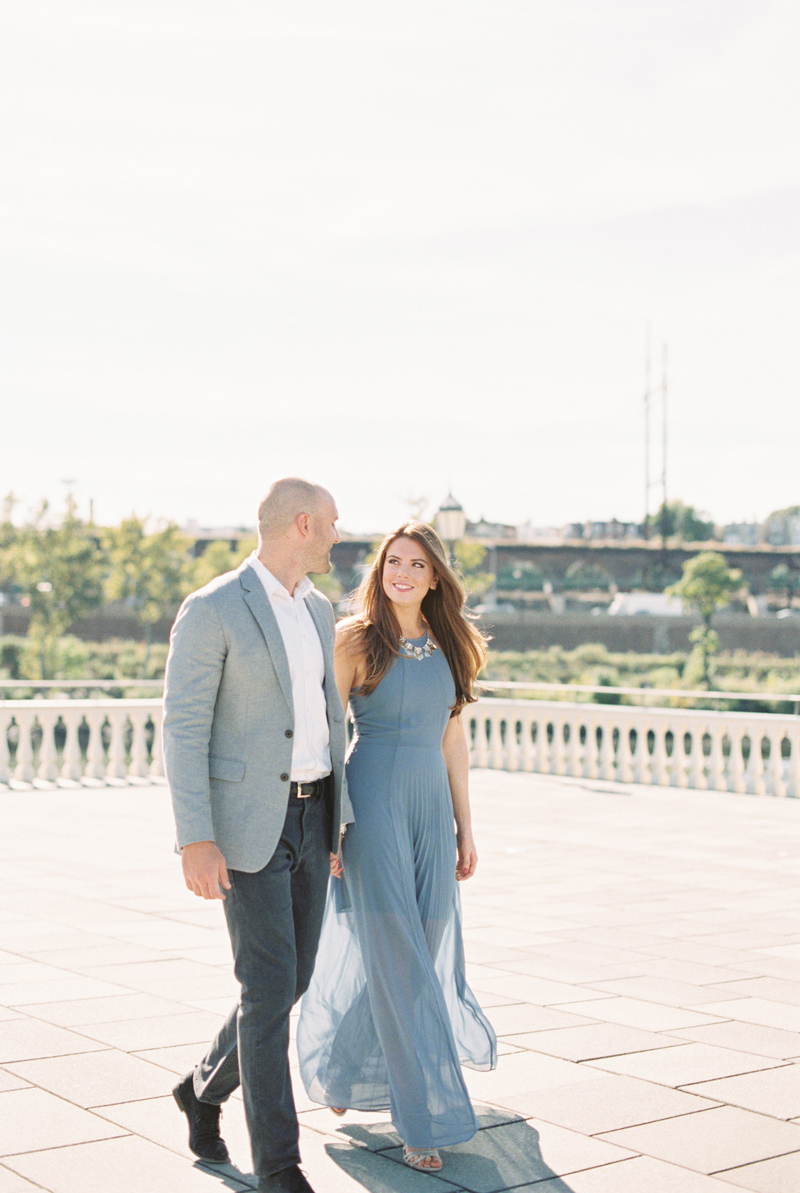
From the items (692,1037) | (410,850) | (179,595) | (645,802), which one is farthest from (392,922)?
(179,595)

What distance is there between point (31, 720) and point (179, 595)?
47.7 metres

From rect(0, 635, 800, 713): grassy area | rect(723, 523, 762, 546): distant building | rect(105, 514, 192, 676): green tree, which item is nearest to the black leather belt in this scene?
rect(0, 635, 800, 713): grassy area

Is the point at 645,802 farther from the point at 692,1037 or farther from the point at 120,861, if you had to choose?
the point at 692,1037

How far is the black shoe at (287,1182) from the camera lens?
11.2 feet

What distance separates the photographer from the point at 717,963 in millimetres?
6535

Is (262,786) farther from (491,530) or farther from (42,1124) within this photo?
(491,530)

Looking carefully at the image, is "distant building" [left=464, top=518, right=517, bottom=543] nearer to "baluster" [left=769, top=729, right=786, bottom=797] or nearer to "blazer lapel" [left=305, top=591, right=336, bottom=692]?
"baluster" [left=769, top=729, right=786, bottom=797]

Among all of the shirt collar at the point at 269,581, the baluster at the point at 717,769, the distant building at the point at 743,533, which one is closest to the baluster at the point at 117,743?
the baluster at the point at 717,769

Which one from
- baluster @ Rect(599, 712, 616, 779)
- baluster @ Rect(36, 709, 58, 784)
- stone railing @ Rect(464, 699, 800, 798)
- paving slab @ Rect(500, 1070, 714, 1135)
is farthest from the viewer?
baluster @ Rect(599, 712, 616, 779)

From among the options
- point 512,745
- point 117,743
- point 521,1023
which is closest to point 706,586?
point 512,745

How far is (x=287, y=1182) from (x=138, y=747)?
39.6ft

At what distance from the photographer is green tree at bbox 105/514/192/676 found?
5981cm

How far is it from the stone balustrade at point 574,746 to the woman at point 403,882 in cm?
1007

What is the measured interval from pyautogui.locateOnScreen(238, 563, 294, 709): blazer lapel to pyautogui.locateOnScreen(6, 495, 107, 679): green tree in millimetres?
52521
